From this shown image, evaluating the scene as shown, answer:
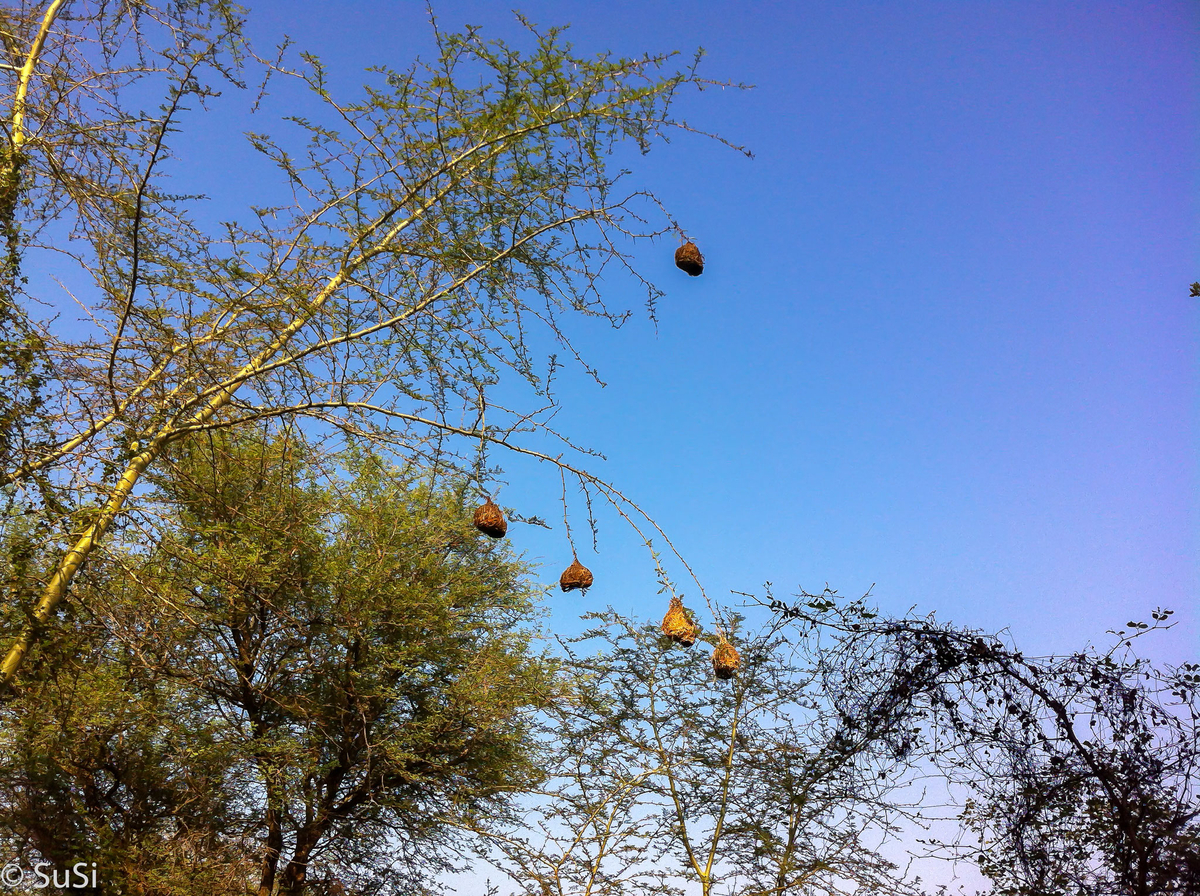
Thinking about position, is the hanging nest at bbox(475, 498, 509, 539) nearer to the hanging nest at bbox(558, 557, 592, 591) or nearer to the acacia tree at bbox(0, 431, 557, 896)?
the hanging nest at bbox(558, 557, 592, 591)

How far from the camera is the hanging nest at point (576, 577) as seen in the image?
10.6 ft

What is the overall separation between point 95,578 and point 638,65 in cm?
315

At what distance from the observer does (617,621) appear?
920 cm

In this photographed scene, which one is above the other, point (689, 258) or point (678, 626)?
point (689, 258)

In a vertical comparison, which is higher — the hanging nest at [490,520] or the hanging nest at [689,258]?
the hanging nest at [689,258]

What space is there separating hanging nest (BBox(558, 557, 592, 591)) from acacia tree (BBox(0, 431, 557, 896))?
3622mm

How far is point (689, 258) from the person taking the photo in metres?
3.47

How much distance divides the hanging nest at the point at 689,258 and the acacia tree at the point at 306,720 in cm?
417

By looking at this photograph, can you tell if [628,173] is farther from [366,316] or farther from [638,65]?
[366,316]

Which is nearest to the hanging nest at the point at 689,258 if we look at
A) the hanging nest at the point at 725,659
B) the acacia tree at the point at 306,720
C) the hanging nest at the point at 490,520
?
the hanging nest at the point at 490,520

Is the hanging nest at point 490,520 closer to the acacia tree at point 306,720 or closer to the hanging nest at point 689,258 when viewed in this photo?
the hanging nest at point 689,258

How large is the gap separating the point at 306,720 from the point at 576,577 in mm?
7315

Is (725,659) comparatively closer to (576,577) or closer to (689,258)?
(576,577)

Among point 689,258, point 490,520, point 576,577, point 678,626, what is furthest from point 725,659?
point 689,258
